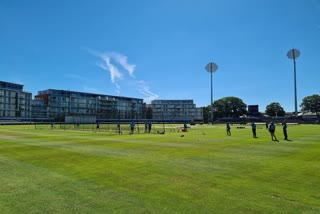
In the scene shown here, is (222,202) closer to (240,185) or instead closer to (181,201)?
(181,201)

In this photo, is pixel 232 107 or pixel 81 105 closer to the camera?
pixel 81 105

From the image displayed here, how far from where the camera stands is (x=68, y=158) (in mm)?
15734

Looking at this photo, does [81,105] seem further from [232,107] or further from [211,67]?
[232,107]

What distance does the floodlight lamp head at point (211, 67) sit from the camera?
4786 inches

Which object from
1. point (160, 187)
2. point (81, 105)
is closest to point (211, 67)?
point (81, 105)

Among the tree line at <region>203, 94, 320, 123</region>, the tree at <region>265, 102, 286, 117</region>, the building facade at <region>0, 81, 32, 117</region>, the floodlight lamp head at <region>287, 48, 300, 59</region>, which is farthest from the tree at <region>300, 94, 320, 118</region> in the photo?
the building facade at <region>0, 81, 32, 117</region>

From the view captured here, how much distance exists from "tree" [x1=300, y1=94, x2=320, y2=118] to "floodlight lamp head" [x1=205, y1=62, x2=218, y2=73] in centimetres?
8573

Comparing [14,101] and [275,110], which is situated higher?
[14,101]

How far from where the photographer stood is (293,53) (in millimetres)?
112438

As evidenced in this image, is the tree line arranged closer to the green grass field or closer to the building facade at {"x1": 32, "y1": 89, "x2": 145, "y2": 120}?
→ the building facade at {"x1": 32, "y1": 89, "x2": 145, "y2": 120}

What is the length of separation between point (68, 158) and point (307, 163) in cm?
1348

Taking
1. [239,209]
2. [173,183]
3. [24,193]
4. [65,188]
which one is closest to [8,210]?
[24,193]

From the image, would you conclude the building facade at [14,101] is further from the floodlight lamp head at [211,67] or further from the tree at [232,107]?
the tree at [232,107]

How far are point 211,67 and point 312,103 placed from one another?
87839 millimetres
